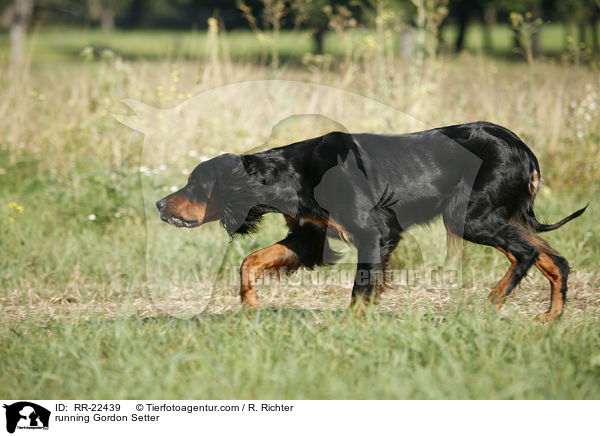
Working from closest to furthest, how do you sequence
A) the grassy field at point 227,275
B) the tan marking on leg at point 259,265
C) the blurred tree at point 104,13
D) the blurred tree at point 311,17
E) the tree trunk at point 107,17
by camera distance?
1. the grassy field at point 227,275
2. the tan marking on leg at point 259,265
3. the blurred tree at point 311,17
4. the blurred tree at point 104,13
5. the tree trunk at point 107,17

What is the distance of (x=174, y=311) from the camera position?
11.8 feet

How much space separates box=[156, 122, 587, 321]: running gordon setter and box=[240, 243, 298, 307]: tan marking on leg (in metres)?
0.01

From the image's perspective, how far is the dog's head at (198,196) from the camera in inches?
126

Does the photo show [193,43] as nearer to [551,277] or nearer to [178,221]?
[178,221]

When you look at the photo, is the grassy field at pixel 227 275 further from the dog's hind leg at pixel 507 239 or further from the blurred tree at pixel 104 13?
the blurred tree at pixel 104 13

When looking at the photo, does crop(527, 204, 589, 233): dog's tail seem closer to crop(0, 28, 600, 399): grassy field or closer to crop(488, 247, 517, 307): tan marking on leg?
crop(488, 247, 517, 307): tan marking on leg

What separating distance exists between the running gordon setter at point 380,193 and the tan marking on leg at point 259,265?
1 cm

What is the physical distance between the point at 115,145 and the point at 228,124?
41.7 inches

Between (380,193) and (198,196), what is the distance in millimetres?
968
